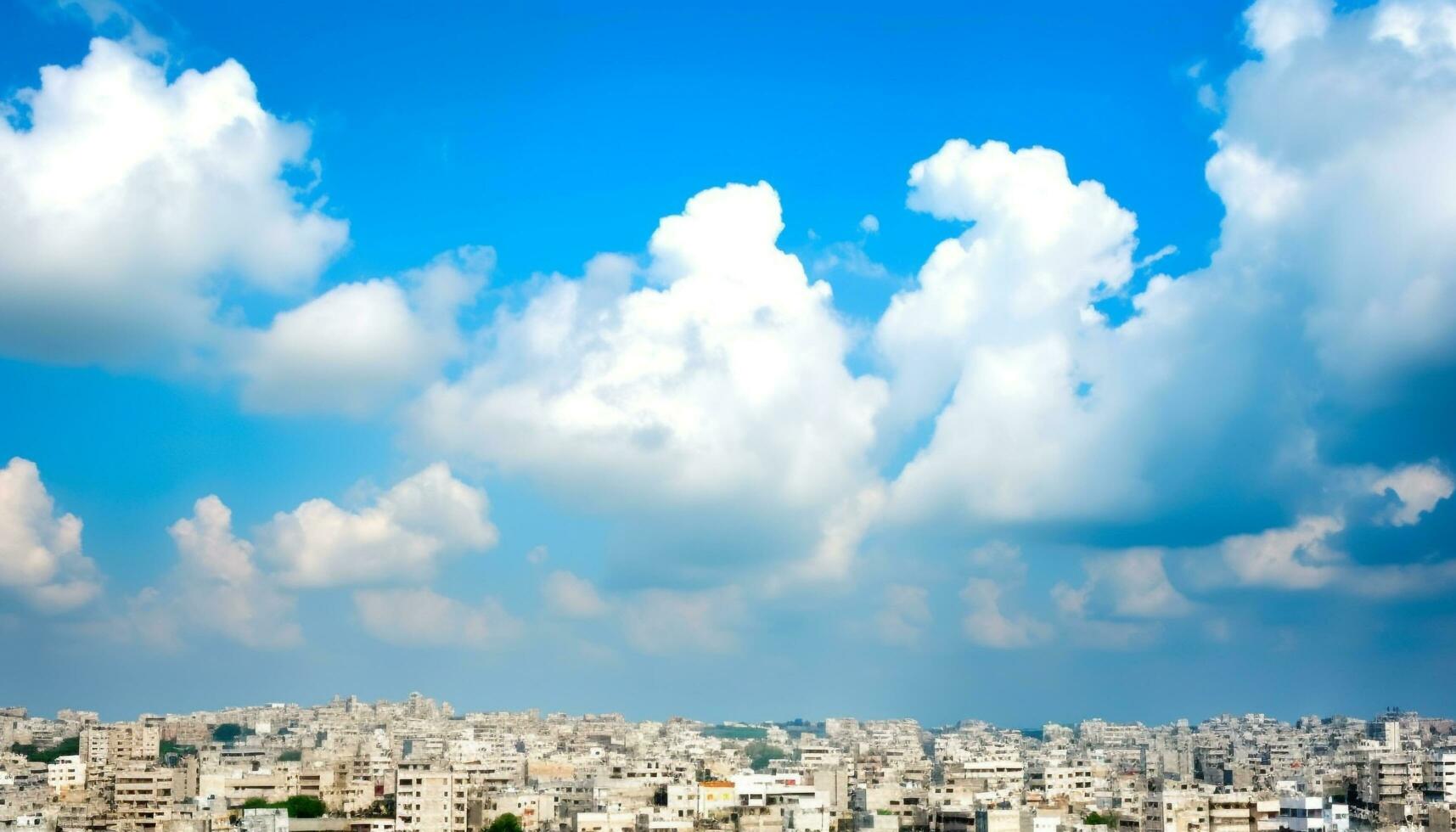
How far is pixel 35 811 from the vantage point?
51.4 meters

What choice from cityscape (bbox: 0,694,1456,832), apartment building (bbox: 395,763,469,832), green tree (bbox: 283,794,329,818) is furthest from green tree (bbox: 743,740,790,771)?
apartment building (bbox: 395,763,469,832)

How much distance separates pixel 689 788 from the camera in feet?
185

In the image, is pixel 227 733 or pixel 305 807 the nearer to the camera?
pixel 305 807

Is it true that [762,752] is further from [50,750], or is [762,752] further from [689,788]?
[689,788]

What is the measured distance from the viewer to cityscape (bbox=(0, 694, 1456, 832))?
47562mm

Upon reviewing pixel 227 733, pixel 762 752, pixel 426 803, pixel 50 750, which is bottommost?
pixel 426 803

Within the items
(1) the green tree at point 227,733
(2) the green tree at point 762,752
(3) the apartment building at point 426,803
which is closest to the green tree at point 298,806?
(3) the apartment building at point 426,803

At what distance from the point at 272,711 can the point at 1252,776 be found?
9569 centimetres

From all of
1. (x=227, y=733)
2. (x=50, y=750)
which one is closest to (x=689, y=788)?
(x=50, y=750)

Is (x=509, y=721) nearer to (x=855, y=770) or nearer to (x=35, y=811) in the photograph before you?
(x=855, y=770)

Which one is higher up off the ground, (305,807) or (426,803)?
(426,803)

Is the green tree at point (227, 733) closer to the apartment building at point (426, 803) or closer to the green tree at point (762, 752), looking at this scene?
the green tree at point (762, 752)

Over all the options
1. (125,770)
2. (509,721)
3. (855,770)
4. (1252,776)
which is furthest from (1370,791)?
(509,721)

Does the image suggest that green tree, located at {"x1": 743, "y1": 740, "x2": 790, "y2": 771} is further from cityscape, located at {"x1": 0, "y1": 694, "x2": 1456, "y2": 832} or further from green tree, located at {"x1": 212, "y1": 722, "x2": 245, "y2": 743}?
green tree, located at {"x1": 212, "y1": 722, "x2": 245, "y2": 743}
